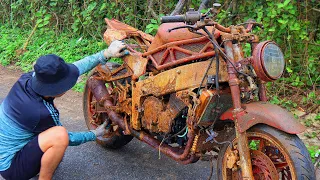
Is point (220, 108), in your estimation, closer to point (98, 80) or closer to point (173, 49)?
point (173, 49)

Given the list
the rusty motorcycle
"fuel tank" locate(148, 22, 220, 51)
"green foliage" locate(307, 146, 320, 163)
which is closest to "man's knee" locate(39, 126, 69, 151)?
the rusty motorcycle

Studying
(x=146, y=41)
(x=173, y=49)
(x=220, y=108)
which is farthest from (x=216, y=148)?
(x=146, y=41)

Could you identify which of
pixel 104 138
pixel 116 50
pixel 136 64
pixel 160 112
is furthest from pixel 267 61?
pixel 104 138

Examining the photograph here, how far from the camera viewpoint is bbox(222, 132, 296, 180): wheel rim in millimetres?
2545

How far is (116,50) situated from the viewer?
347 centimetres

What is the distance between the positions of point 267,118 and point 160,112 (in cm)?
96

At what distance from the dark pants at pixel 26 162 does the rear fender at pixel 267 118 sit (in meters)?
1.57

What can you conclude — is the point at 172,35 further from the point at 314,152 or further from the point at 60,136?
the point at 314,152

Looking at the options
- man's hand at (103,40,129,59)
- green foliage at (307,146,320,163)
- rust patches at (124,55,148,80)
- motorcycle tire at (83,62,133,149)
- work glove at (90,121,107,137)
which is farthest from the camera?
motorcycle tire at (83,62,133,149)

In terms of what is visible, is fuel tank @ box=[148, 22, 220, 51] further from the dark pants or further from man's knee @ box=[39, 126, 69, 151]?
the dark pants

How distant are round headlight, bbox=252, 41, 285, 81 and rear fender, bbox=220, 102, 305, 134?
0.21 m

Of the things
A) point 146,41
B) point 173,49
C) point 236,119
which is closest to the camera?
point 236,119

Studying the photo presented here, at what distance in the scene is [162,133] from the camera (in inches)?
130

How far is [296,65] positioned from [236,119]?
2973mm
